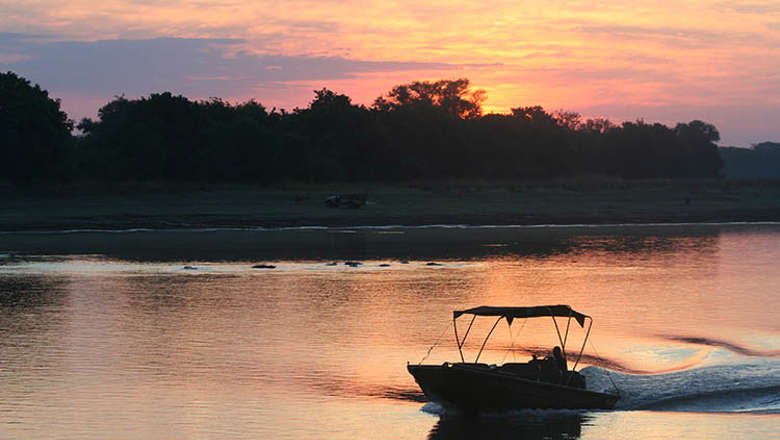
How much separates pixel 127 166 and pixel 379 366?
224 feet

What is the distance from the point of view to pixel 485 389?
65.3ft

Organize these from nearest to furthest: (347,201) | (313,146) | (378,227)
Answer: (378,227) → (347,201) → (313,146)

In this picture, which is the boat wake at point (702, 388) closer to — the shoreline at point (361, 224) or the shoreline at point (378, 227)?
the shoreline at point (378, 227)

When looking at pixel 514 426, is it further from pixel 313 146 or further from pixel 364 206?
pixel 313 146

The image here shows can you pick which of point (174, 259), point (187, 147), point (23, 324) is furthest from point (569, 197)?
point (23, 324)

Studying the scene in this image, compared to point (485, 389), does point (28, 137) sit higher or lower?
higher

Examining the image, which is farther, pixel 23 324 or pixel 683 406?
pixel 23 324

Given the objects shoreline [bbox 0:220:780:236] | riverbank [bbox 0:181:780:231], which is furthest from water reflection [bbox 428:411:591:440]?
Result: riverbank [bbox 0:181:780:231]

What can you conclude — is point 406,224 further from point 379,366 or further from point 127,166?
point 379,366

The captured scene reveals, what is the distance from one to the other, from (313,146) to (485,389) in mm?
80211

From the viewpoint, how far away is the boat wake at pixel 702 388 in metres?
21.9

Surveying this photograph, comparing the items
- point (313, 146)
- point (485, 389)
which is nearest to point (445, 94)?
point (313, 146)

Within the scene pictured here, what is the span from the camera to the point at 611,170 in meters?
122

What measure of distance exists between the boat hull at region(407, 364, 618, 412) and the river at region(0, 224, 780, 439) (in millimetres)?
307
